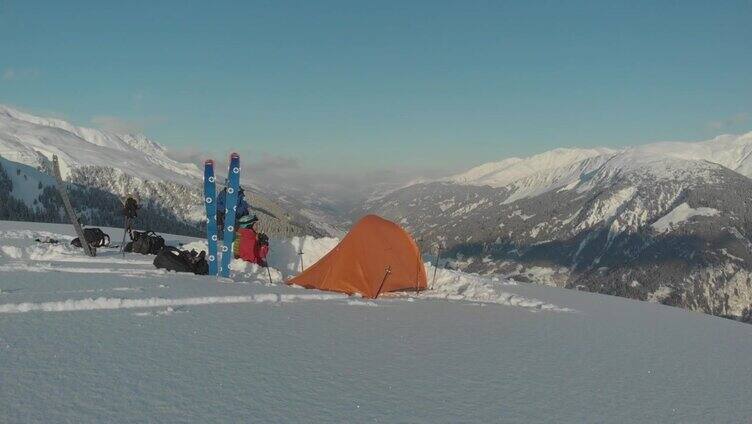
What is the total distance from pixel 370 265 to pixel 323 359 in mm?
7199

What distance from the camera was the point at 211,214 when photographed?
13633 mm

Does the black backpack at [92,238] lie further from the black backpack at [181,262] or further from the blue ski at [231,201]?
the blue ski at [231,201]

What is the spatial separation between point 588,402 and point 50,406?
16.4ft

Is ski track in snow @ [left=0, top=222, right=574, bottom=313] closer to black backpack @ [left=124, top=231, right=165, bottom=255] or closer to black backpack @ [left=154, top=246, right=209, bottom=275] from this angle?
black backpack @ [left=154, top=246, right=209, bottom=275]

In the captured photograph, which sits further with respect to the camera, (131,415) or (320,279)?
(320,279)

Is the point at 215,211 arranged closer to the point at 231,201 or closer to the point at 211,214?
the point at 211,214

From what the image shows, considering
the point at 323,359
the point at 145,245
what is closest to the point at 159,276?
the point at 145,245

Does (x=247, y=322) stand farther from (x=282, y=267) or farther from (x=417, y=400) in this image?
(x=282, y=267)

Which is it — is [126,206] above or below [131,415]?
above

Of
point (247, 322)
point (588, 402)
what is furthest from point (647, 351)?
point (247, 322)

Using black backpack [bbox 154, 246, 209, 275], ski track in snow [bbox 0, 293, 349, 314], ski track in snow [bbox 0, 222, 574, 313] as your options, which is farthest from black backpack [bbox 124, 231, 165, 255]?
ski track in snow [bbox 0, 293, 349, 314]

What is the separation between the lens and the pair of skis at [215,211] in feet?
43.7

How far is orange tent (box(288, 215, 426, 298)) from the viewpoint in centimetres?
1255

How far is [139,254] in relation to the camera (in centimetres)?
1552
